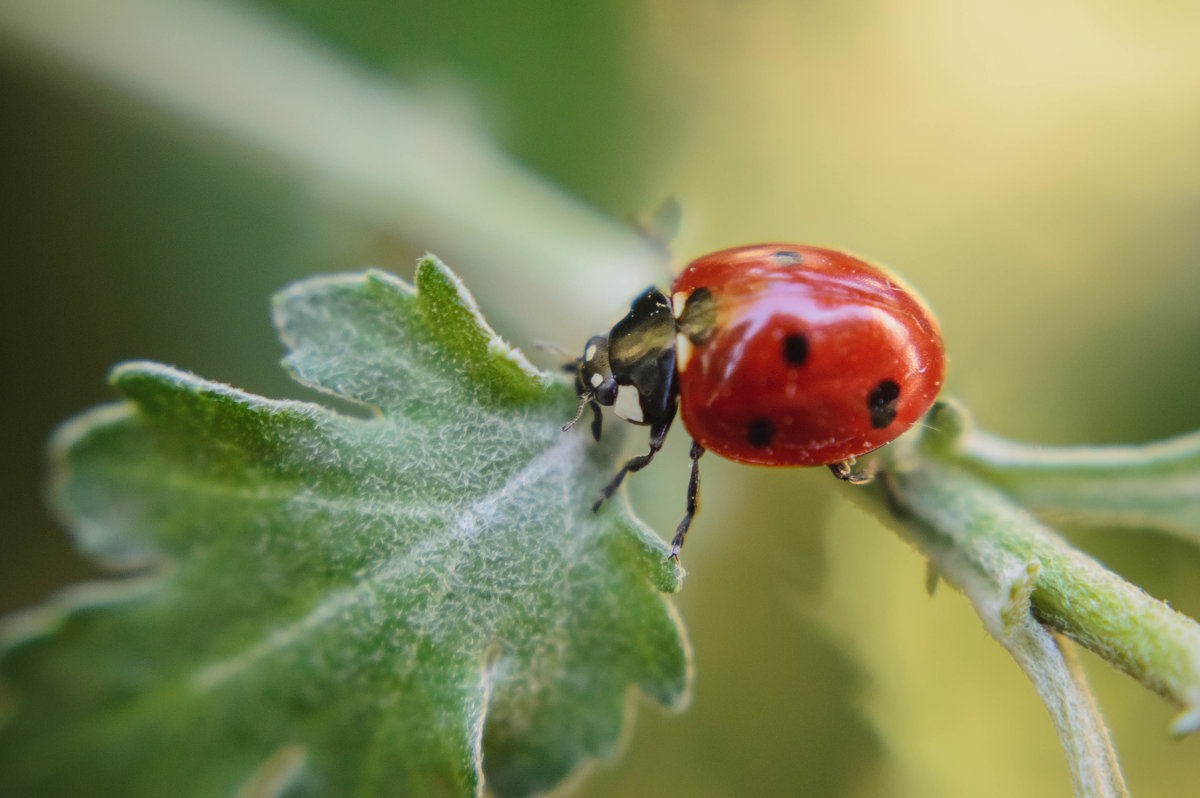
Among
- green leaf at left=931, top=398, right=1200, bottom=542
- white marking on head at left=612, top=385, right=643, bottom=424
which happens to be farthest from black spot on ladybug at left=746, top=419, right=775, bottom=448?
green leaf at left=931, top=398, right=1200, bottom=542

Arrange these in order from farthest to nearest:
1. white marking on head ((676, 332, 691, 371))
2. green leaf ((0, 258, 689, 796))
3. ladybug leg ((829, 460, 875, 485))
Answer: white marking on head ((676, 332, 691, 371)), ladybug leg ((829, 460, 875, 485)), green leaf ((0, 258, 689, 796))

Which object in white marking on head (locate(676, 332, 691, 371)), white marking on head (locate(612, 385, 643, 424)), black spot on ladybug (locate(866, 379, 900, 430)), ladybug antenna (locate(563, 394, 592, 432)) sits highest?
black spot on ladybug (locate(866, 379, 900, 430))

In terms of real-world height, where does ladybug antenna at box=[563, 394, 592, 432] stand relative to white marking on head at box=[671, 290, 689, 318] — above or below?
below

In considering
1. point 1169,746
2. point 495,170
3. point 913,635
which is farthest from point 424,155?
point 1169,746

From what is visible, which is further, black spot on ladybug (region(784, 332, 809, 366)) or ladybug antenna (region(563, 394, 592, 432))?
black spot on ladybug (region(784, 332, 809, 366))

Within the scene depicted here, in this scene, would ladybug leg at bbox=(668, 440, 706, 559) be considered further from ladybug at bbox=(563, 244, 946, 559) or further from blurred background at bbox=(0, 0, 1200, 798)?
blurred background at bbox=(0, 0, 1200, 798)

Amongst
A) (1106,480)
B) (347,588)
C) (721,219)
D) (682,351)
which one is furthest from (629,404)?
(721,219)

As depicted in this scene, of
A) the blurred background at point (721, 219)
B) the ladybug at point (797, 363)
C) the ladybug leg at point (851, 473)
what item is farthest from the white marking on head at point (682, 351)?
the blurred background at point (721, 219)
